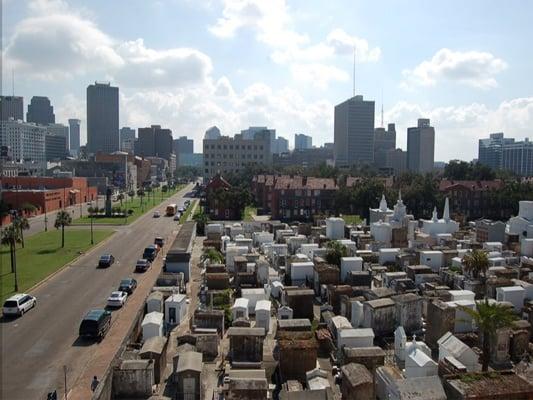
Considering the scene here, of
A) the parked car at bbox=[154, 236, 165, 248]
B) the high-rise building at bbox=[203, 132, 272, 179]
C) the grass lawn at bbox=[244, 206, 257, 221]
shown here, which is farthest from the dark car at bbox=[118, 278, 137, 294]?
the high-rise building at bbox=[203, 132, 272, 179]

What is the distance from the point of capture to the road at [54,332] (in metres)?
21.7

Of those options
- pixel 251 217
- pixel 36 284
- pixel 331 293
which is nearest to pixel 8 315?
pixel 36 284

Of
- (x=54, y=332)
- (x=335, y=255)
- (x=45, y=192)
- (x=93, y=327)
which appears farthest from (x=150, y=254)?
(x=45, y=192)

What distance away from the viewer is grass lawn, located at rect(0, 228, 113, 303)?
37.1 m

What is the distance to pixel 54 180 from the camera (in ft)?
318

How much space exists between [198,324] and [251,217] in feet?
179

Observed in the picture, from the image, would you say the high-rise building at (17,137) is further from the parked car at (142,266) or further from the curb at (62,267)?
the parked car at (142,266)

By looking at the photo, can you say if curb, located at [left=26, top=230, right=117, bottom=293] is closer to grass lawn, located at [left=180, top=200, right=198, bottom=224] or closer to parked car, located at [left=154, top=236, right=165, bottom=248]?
parked car, located at [left=154, top=236, right=165, bottom=248]

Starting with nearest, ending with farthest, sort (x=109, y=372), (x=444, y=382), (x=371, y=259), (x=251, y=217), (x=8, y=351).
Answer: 1. (x=444, y=382)
2. (x=109, y=372)
3. (x=8, y=351)
4. (x=371, y=259)
5. (x=251, y=217)

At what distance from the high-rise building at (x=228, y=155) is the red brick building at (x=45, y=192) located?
4923cm

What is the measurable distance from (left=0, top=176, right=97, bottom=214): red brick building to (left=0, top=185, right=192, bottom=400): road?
3929 cm

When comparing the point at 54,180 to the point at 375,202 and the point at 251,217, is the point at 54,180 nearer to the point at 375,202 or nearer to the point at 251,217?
the point at 251,217

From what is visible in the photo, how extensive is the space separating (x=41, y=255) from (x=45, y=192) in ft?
129

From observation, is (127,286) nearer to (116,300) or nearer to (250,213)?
(116,300)
